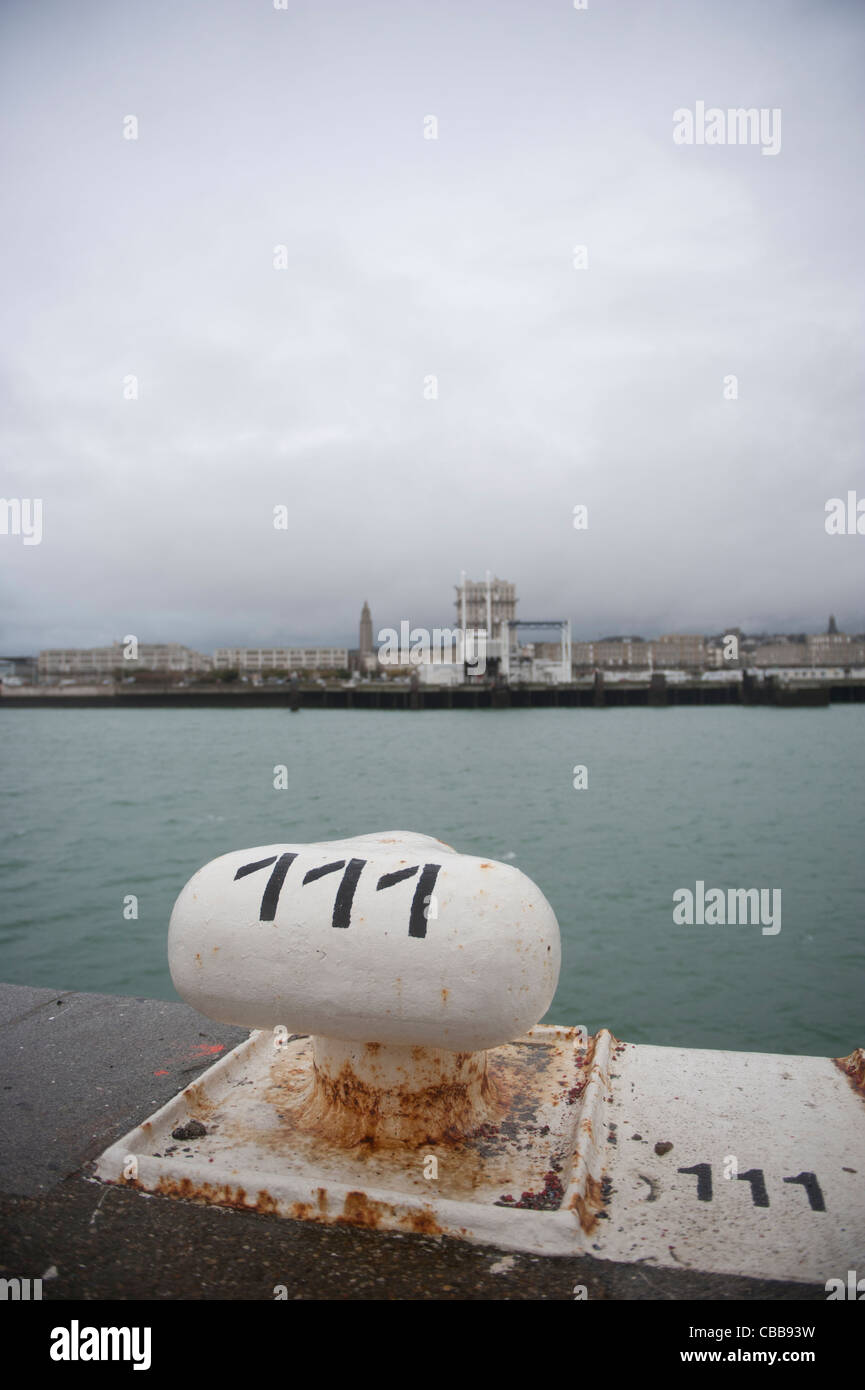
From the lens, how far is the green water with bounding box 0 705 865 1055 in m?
10.6

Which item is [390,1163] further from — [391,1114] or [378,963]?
[378,963]

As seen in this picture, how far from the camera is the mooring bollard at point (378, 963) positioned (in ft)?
9.62

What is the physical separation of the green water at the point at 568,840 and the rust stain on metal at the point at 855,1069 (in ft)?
17.6

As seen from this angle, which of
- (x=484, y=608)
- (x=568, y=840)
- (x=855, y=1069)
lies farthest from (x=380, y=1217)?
(x=484, y=608)

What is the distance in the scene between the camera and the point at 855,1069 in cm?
386

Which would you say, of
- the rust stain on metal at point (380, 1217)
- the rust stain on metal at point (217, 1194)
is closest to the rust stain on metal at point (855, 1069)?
the rust stain on metal at point (380, 1217)

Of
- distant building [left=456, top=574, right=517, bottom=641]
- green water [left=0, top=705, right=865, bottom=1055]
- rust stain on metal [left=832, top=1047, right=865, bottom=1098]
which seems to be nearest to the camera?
rust stain on metal [left=832, top=1047, right=865, bottom=1098]

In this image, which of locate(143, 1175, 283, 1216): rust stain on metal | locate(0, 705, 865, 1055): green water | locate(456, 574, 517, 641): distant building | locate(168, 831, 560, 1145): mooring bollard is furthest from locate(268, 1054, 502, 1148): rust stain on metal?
locate(456, 574, 517, 641): distant building

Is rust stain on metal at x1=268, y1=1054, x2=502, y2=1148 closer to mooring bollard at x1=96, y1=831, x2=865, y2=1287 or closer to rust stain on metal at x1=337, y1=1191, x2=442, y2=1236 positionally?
mooring bollard at x1=96, y1=831, x2=865, y2=1287

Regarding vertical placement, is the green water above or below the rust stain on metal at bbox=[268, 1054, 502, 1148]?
below

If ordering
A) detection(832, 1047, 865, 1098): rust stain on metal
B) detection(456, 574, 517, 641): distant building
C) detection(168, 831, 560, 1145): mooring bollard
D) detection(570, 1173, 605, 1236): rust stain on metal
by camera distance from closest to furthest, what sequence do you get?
detection(570, 1173, 605, 1236): rust stain on metal → detection(168, 831, 560, 1145): mooring bollard → detection(832, 1047, 865, 1098): rust stain on metal → detection(456, 574, 517, 641): distant building

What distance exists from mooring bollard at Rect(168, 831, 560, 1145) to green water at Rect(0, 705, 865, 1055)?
6.38 metres

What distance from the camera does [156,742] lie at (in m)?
58.2
